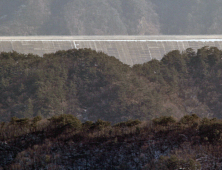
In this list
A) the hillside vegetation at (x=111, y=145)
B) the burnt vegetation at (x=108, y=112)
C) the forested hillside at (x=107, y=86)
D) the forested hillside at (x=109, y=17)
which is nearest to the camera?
the hillside vegetation at (x=111, y=145)

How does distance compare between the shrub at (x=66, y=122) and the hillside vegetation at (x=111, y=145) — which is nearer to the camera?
the hillside vegetation at (x=111, y=145)

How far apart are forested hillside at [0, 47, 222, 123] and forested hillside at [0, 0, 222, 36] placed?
58.5 meters

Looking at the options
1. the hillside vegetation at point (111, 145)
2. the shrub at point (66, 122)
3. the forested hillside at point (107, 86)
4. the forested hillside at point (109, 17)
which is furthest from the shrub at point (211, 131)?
the forested hillside at point (109, 17)

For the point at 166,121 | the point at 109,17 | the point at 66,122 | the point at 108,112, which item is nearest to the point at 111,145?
the point at 66,122

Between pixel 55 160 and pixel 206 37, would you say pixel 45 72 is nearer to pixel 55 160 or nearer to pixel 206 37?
pixel 55 160

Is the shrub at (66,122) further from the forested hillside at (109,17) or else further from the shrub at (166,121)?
the forested hillside at (109,17)

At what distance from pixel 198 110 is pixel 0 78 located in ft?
39.2

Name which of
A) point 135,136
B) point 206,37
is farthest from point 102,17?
point 135,136

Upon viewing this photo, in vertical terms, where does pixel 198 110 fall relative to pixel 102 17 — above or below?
below

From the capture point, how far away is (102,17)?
89.4m

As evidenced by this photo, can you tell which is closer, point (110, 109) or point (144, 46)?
point (110, 109)

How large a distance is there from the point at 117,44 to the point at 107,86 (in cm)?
1437

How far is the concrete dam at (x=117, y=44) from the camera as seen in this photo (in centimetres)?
→ 3588

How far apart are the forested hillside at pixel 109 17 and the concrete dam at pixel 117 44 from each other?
45611mm
